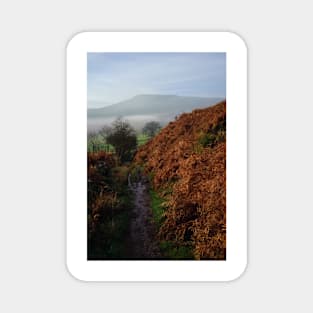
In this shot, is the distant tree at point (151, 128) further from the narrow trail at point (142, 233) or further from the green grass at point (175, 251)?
the green grass at point (175, 251)

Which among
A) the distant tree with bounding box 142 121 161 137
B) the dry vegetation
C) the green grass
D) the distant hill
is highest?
the distant hill

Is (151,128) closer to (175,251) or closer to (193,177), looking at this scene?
(193,177)

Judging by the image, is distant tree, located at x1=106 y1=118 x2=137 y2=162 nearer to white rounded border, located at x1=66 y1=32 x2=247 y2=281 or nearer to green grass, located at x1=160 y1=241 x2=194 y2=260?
white rounded border, located at x1=66 y1=32 x2=247 y2=281

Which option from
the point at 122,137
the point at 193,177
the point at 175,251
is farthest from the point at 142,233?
the point at 122,137

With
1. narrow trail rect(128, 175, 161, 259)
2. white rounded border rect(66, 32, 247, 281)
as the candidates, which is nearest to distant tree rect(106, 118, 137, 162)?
white rounded border rect(66, 32, 247, 281)

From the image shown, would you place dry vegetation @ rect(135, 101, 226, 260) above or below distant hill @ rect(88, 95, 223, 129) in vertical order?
below
